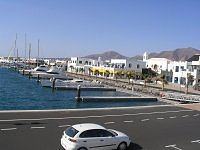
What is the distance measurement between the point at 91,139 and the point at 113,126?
896 cm

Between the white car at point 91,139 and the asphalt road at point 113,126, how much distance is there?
4.76 feet

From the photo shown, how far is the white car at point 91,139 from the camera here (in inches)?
731

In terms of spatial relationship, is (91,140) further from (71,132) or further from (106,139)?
(71,132)

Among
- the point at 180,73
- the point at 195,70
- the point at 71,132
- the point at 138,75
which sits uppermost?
the point at 195,70

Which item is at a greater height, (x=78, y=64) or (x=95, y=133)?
(x=78, y=64)

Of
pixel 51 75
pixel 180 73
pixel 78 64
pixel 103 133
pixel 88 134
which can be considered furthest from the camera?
pixel 78 64

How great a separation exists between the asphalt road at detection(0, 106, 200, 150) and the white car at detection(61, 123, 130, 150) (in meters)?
1.45

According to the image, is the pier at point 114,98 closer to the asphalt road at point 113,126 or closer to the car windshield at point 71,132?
the asphalt road at point 113,126

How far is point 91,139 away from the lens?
18938 millimetres

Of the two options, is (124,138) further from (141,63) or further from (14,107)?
(141,63)

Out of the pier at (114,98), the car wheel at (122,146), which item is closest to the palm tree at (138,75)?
the pier at (114,98)

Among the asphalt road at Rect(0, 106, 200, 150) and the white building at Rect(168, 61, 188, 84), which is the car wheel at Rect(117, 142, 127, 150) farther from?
the white building at Rect(168, 61, 188, 84)

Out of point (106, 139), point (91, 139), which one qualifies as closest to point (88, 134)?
point (91, 139)

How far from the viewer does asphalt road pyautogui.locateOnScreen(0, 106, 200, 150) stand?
21.5 m
